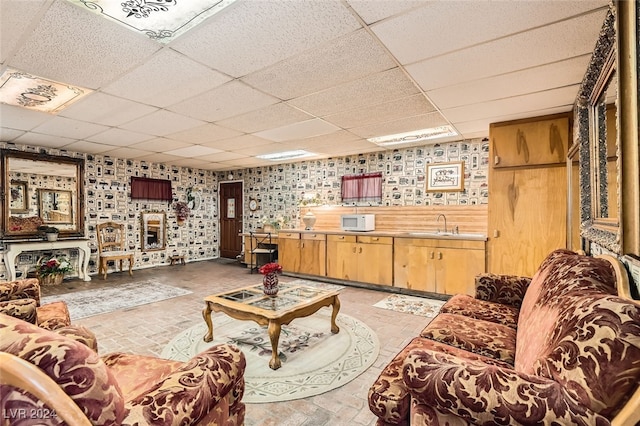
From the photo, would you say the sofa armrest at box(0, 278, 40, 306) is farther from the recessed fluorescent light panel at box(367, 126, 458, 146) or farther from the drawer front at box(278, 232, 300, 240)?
the recessed fluorescent light panel at box(367, 126, 458, 146)

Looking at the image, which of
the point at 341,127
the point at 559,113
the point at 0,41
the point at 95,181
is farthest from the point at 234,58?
the point at 95,181

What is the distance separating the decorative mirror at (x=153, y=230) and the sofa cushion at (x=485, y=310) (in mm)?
7044

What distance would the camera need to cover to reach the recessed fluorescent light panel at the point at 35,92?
281cm

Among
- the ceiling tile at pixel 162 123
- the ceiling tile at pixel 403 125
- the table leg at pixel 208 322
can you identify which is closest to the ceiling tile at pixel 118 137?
the ceiling tile at pixel 162 123

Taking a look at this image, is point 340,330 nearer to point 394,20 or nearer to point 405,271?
point 405,271

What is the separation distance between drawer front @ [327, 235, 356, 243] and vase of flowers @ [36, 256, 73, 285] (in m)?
4.94

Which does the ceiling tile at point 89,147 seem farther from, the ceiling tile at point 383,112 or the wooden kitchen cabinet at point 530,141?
the wooden kitchen cabinet at point 530,141

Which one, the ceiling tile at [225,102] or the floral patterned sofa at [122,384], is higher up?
the ceiling tile at [225,102]

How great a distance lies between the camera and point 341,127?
4383 mm

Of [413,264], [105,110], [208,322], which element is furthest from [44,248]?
[413,264]

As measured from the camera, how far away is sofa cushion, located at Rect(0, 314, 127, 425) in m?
0.77

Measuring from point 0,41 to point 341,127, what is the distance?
11.1ft

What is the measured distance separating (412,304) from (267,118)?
128 inches

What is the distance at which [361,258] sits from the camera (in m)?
5.42
